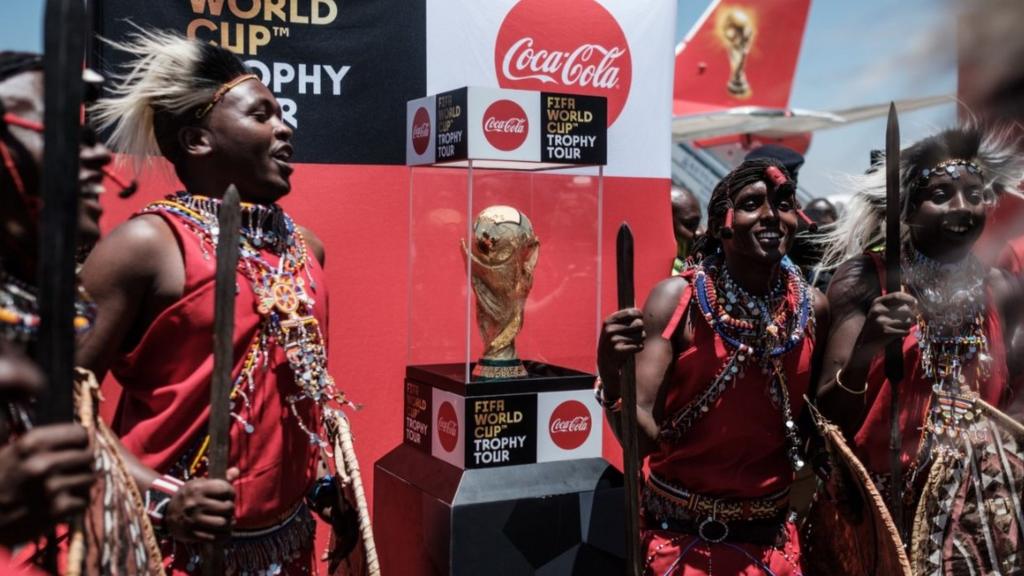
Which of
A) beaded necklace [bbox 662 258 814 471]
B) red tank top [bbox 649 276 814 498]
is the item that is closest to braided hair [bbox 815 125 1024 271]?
beaded necklace [bbox 662 258 814 471]

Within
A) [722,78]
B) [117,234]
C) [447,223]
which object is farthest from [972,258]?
[722,78]

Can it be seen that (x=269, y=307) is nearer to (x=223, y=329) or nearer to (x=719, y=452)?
(x=223, y=329)

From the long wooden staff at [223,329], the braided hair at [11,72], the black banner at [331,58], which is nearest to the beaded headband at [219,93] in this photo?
the long wooden staff at [223,329]

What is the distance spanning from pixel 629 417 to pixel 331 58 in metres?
2.28

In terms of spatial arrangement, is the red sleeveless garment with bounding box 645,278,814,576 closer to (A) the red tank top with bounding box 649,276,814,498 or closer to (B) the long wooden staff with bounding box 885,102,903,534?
(A) the red tank top with bounding box 649,276,814,498

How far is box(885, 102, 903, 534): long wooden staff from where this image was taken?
2.74m

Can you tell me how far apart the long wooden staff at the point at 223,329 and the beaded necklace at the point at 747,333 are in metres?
1.34

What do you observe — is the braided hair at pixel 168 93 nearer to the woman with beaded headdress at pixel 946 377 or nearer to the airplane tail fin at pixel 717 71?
the woman with beaded headdress at pixel 946 377

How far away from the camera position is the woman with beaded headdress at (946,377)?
2949 millimetres

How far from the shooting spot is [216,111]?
2.55m

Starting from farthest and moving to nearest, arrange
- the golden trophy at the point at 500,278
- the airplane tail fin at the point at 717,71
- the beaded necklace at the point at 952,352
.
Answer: the airplane tail fin at the point at 717,71 < the golden trophy at the point at 500,278 < the beaded necklace at the point at 952,352

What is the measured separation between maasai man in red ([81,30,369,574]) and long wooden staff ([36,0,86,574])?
0.74 meters

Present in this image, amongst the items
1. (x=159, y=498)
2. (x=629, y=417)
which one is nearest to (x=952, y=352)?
(x=629, y=417)

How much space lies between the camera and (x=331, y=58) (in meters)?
4.11
